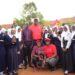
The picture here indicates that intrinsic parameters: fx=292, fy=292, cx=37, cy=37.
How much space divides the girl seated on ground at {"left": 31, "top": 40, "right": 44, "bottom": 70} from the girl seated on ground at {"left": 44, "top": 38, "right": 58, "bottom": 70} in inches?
7.8

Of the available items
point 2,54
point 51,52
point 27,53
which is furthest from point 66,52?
point 2,54

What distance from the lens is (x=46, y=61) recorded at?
11273mm

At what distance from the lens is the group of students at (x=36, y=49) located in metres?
9.96

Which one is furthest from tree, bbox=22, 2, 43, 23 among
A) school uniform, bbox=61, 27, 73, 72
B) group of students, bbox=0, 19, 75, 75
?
school uniform, bbox=61, 27, 73, 72

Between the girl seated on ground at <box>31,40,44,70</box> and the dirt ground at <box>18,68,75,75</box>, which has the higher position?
the girl seated on ground at <box>31,40,44,70</box>

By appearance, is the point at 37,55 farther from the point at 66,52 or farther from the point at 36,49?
the point at 66,52

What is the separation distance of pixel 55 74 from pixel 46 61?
85 centimetres

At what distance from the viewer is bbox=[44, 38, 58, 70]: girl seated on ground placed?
36.9 ft

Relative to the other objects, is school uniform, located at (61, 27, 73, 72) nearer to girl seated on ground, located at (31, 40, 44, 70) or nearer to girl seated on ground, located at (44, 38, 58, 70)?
girl seated on ground, located at (44, 38, 58, 70)

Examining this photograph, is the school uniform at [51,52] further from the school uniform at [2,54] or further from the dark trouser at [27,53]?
the school uniform at [2,54]

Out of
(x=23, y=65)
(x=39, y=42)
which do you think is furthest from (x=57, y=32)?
(x=23, y=65)

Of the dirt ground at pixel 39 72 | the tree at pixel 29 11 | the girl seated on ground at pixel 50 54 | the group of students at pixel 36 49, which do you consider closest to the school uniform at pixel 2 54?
the group of students at pixel 36 49

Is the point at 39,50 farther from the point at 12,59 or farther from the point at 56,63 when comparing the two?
the point at 12,59

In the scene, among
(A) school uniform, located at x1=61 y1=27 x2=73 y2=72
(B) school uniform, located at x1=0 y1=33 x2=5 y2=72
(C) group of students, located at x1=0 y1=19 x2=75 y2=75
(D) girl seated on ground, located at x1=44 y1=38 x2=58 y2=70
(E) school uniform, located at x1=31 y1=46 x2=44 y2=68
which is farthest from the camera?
(E) school uniform, located at x1=31 y1=46 x2=44 y2=68
